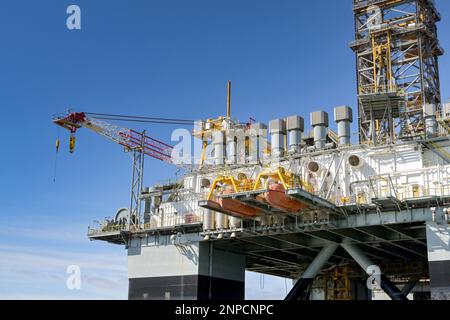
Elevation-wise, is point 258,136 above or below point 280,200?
above

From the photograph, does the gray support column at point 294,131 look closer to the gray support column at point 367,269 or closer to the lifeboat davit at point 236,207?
the lifeboat davit at point 236,207

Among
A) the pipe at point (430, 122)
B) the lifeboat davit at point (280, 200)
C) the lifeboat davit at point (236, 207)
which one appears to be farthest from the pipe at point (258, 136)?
the pipe at point (430, 122)

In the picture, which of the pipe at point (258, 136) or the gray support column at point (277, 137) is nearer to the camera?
the gray support column at point (277, 137)

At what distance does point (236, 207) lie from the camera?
3744 centimetres

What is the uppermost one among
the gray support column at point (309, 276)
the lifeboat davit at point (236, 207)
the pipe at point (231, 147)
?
the pipe at point (231, 147)

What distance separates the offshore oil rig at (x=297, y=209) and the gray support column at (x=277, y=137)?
114 millimetres

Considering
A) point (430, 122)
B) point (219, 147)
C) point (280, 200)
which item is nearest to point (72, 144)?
point (219, 147)

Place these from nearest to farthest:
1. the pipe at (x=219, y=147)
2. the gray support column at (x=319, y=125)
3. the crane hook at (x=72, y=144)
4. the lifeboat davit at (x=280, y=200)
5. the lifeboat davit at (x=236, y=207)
→ the lifeboat davit at (x=280, y=200), the lifeboat davit at (x=236, y=207), the gray support column at (x=319, y=125), the pipe at (x=219, y=147), the crane hook at (x=72, y=144)

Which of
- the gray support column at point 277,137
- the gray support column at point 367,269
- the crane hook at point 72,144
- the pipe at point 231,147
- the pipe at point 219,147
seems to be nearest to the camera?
the gray support column at point 367,269

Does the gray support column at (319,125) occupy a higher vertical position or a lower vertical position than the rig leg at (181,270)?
higher

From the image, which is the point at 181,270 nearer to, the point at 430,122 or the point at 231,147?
the point at 231,147

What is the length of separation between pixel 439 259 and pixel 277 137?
15107 millimetres

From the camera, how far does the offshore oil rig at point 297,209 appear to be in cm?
3588
